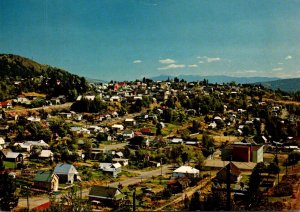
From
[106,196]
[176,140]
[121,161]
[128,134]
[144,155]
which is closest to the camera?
[106,196]

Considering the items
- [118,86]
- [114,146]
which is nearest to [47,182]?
[114,146]

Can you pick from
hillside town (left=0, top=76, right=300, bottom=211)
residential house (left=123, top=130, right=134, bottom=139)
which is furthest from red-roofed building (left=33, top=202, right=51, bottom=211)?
residential house (left=123, top=130, right=134, bottom=139)

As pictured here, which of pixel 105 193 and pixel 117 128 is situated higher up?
pixel 117 128

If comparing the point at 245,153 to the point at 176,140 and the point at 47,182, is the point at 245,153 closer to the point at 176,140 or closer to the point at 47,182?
the point at 176,140

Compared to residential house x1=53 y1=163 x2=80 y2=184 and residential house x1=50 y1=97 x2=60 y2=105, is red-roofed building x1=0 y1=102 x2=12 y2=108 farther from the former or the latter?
residential house x1=53 y1=163 x2=80 y2=184

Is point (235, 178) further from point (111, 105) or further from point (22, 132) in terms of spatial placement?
point (111, 105)

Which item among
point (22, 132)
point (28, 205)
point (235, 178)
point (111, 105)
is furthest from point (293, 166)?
point (111, 105)
